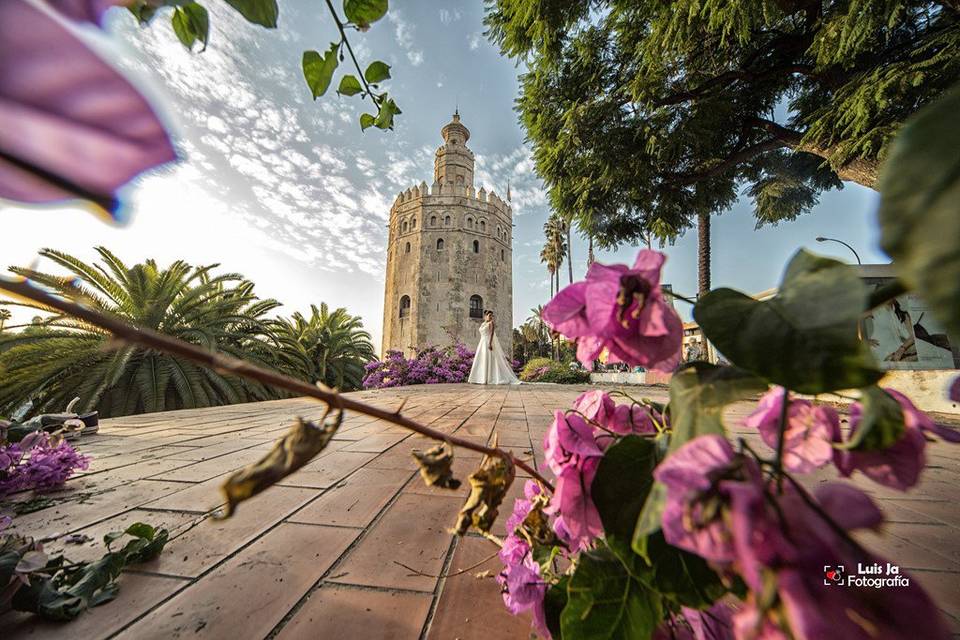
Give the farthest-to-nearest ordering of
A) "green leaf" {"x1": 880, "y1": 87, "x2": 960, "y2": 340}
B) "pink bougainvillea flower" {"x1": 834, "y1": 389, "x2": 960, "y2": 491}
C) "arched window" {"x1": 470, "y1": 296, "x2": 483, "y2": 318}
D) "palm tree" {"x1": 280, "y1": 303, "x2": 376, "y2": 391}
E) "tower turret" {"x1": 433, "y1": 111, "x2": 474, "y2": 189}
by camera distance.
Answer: "tower turret" {"x1": 433, "y1": 111, "x2": 474, "y2": 189} → "arched window" {"x1": 470, "y1": 296, "x2": 483, "y2": 318} → "palm tree" {"x1": 280, "y1": 303, "x2": 376, "y2": 391} → "pink bougainvillea flower" {"x1": 834, "y1": 389, "x2": 960, "y2": 491} → "green leaf" {"x1": 880, "y1": 87, "x2": 960, "y2": 340}

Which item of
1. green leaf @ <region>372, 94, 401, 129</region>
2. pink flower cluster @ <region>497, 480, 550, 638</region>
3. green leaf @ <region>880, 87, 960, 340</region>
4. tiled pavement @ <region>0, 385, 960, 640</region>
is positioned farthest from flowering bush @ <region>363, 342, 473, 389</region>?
green leaf @ <region>880, 87, 960, 340</region>

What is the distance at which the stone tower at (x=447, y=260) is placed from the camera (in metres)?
18.8

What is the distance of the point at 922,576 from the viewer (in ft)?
2.64

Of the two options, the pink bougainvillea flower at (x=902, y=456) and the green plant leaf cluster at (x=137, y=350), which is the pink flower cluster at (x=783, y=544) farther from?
the green plant leaf cluster at (x=137, y=350)

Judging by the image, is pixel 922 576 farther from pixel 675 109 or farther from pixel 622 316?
pixel 675 109

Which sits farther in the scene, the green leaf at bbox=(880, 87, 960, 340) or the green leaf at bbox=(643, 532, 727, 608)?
the green leaf at bbox=(643, 532, 727, 608)

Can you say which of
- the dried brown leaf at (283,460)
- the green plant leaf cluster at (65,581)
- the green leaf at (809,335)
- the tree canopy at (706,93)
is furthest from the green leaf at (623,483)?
the tree canopy at (706,93)

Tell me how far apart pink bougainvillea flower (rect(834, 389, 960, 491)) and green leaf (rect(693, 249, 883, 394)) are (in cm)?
8

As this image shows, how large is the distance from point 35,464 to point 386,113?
158 centimetres

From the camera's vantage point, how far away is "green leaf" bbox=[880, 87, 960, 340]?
204 millimetres

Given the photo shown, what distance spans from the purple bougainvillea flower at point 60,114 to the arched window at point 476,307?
18954 mm

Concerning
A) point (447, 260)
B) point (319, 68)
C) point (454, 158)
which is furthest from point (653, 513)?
point (454, 158)

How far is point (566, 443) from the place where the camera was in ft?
1.39

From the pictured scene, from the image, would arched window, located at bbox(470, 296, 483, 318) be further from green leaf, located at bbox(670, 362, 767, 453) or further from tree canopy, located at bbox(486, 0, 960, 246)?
green leaf, located at bbox(670, 362, 767, 453)
